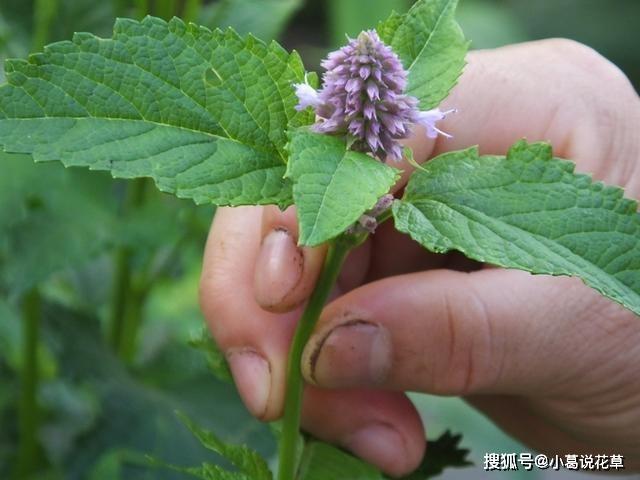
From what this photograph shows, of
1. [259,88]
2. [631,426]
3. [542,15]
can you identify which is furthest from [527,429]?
[542,15]

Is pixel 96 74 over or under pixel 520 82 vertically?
under

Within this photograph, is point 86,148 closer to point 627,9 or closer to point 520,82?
point 520,82

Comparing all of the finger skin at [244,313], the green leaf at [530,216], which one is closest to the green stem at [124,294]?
the finger skin at [244,313]

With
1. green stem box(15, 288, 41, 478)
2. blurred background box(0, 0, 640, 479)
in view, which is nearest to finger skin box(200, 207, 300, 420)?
blurred background box(0, 0, 640, 479)

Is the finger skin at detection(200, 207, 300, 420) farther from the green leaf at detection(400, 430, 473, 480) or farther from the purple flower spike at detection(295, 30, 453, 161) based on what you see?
the purple flower spike at detection(295, 30, 453, 161)

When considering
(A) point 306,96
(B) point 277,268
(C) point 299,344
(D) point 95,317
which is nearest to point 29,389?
(D) point 95,317

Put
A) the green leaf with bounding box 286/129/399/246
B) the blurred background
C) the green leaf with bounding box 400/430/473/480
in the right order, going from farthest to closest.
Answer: the blurred background → the green leaf with bounding box 400/430/473/480 → the green leaf with bounding box 286/129/399/246
